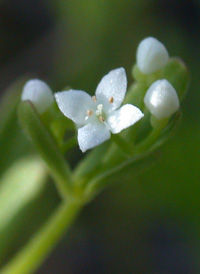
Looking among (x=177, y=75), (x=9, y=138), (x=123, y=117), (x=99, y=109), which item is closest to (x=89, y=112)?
(x=99, y=109)

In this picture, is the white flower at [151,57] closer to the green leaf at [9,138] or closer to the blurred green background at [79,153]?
the blurred green background at [79,153]

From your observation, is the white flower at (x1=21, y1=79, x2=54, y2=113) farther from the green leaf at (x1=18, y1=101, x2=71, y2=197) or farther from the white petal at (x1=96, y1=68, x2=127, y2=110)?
the white petal at (x1=96, y1=68, x2=127, y2=110)

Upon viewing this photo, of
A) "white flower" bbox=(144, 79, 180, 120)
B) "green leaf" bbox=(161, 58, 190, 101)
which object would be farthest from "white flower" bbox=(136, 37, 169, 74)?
"white flower" bbox=(144, 79, 180, 120)

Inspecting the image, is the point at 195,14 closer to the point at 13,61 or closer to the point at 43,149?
the point at 13,61

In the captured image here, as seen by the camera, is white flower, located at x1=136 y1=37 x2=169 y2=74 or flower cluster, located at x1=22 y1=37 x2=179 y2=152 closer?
flower cluster, located at x1=22 y1=37 x2=179 y2=152

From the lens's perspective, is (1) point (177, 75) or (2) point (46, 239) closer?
(1) point (177, 75)

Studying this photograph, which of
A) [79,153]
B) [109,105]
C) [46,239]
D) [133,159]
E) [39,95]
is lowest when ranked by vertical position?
[46,239]

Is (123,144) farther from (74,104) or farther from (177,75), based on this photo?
(177,75)
